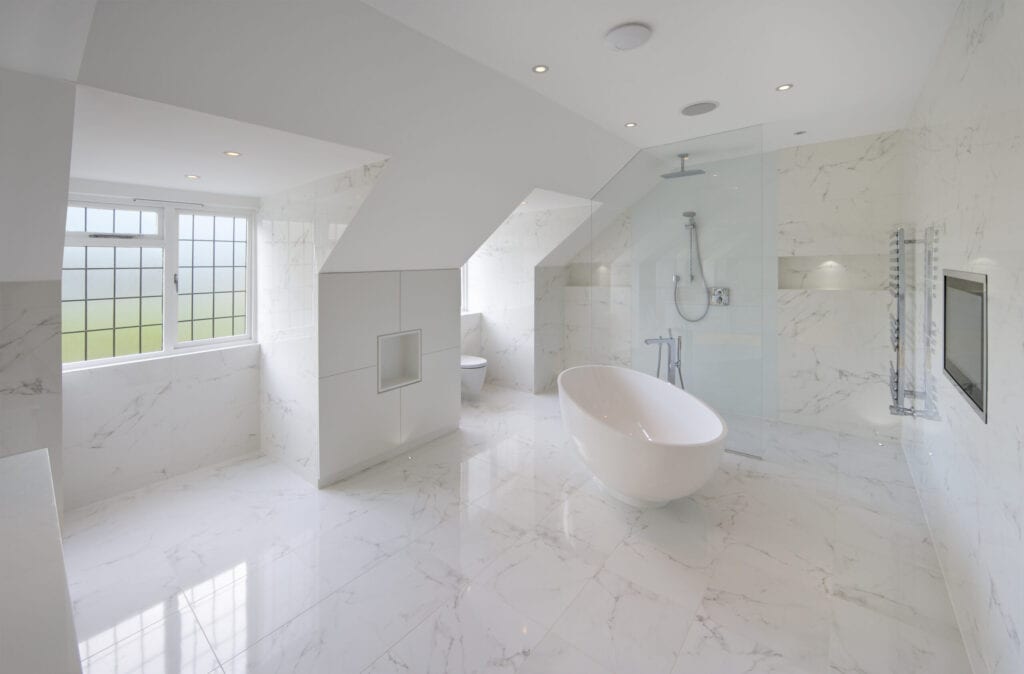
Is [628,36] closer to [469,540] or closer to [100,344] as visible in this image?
[469,540]

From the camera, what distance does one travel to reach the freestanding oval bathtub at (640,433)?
2.55 m

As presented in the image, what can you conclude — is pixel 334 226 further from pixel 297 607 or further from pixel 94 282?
pixel 297 607

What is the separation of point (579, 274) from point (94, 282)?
14.5ft

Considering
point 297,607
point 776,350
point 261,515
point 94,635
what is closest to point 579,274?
point 776,350

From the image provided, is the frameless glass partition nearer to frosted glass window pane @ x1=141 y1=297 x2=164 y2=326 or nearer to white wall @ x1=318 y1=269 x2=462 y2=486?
white wall @ x1=318 y1=269 x2=462 y2=486

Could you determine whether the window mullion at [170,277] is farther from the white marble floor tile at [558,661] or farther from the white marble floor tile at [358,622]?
the white marble floor tile at [558,661]

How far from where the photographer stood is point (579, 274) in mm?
5621

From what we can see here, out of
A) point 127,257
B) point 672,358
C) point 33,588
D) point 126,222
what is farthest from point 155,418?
point 672,358

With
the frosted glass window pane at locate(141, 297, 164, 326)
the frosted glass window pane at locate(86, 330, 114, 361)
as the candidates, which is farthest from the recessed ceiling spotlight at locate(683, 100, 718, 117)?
the frosted glass window pane at locate(86, 330, 114, 361)

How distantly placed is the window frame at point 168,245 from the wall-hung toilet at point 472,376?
2097 millimetres

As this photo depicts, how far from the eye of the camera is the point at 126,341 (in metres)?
3.32

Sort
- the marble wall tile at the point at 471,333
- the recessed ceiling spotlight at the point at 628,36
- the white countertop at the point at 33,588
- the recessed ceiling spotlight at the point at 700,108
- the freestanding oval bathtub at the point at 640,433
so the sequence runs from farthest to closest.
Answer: the marble wall tile at the point at 471,333 < the recessed ceiling spotlight at the point at 700,108 < the freestanding oval bathtub at the point at 640,433 < the recessed ceiling spotlight at the point at 628,36 < the white countertop at the point at 33,588

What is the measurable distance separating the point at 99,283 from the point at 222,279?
77 centimetres

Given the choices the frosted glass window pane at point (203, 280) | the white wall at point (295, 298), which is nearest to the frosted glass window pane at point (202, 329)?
the frosted glass window pane at point (203, 280)
